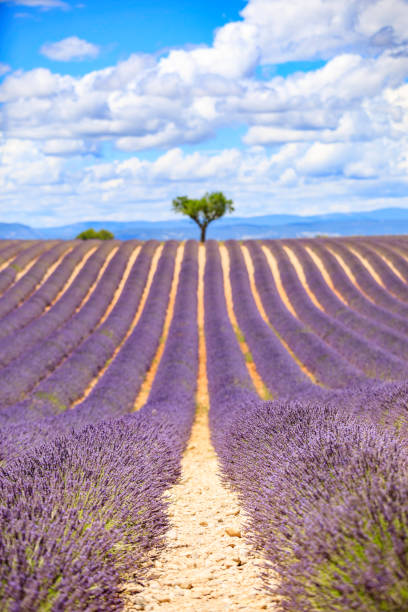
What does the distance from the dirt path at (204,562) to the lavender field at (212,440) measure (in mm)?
47

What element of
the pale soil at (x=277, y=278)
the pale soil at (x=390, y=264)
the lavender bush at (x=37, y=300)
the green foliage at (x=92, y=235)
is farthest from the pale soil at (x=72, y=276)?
the green foliage at (x=92, y=235)

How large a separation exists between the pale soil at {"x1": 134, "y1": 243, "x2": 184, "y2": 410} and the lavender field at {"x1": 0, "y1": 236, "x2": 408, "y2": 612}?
0.40 ft

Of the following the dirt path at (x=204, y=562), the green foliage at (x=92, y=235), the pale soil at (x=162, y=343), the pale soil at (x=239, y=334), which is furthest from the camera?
the green foliage at (x=92, y=235)

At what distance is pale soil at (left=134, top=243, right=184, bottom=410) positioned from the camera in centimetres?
1299

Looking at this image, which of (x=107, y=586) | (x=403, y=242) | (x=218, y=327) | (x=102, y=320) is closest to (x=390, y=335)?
Result: (x=218, y=327)

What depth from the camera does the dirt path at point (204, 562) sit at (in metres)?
3.13

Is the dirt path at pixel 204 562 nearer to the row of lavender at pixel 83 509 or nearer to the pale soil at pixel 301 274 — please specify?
the row of lavender at pixel 83 509

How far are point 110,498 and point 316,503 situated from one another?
148cm

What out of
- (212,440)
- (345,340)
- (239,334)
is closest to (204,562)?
(212,440)

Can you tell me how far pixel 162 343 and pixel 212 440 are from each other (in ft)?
35.1

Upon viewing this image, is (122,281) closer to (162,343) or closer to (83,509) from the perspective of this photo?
(162,343)

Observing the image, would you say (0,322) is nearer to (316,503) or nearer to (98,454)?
(98,454)

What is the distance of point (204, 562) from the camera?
12.3 feet

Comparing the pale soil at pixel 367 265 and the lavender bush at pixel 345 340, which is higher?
the pale soil at pixel 367 265
